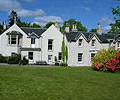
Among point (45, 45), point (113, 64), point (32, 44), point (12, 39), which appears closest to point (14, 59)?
point (12, 39)

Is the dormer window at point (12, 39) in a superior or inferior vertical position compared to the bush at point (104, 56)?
superior

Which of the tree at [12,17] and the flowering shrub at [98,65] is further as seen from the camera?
the tree at [12,17]

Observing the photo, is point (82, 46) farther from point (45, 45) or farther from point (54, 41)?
point (45, 45)

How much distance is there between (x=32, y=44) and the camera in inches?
1580

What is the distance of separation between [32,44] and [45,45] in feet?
10.1

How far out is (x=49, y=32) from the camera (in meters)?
40.3

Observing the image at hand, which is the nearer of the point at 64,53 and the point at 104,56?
the point at 104,56

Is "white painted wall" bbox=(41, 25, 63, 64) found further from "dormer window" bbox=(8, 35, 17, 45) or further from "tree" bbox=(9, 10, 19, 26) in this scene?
"tree" bbox=(9, 10, 19, 26)

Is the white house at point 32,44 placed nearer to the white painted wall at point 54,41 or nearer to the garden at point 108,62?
the white painted wall at point 54,41

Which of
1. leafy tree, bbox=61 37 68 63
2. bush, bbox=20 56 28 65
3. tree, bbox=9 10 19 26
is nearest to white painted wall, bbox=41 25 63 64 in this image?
leafy tree, bbox=61 37 68 63

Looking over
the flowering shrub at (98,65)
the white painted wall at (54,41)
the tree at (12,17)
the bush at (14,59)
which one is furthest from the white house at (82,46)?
the tree at (12,17)

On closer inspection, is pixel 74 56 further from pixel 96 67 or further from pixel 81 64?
pixel 96 67

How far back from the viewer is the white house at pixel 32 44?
38.6m

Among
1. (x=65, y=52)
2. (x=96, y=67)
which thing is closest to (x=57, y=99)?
(x=96, y=67)
